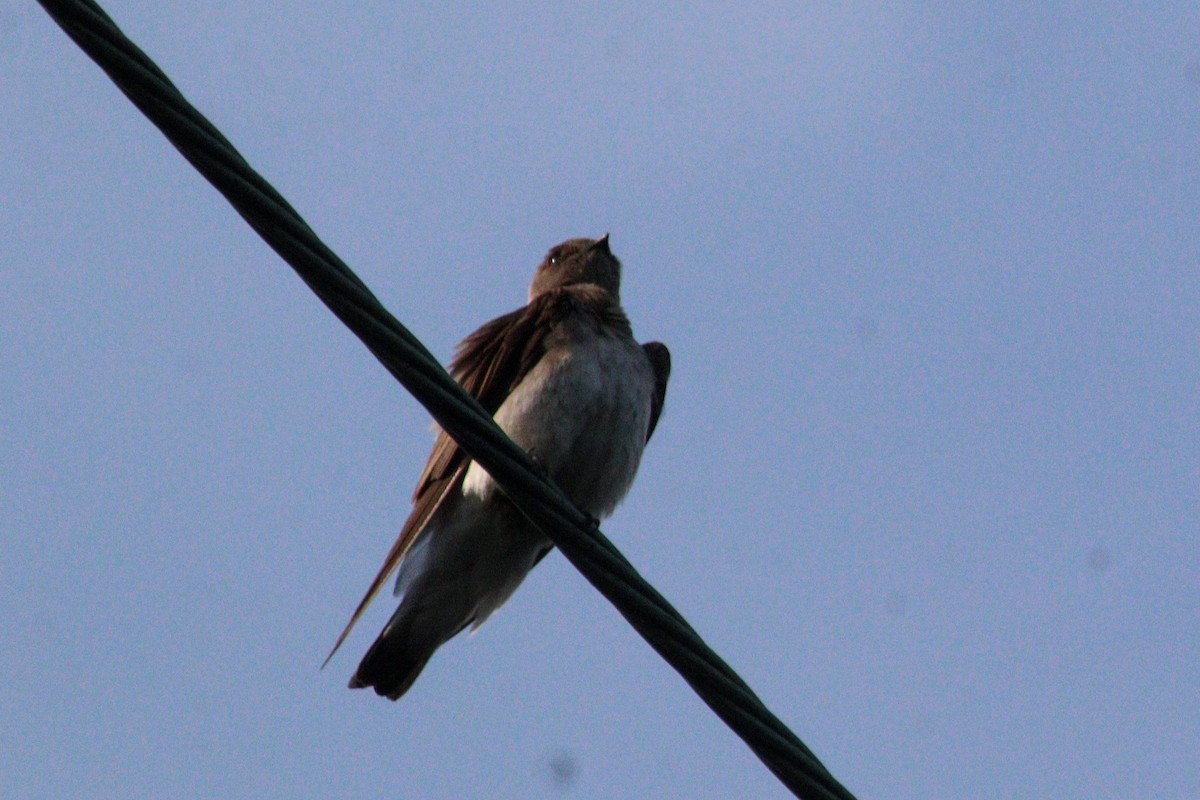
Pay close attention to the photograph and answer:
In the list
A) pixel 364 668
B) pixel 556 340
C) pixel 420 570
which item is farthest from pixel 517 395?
pixel 364 668

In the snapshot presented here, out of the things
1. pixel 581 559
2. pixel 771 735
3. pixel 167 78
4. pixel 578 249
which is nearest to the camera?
pixel 167 78

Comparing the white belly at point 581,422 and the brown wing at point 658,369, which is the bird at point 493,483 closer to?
the white belly at point 581,422

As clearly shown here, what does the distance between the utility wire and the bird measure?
2246 mm

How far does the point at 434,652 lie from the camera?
6.64 metres

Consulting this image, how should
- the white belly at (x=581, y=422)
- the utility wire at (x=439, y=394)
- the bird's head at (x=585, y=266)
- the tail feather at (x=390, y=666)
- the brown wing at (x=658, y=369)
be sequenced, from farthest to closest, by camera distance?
the bird's head at (x=585, y=266), the brown wing at (x=658, y=369), the tail feather at (x=390, y=666), the white belly at (x=581, y=422), the utility wire at (x=439, y=394)

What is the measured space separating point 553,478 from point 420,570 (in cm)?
67

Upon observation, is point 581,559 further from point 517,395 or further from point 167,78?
point 517,395

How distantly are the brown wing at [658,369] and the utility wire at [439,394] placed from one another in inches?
138

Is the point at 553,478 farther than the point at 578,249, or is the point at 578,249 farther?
the point at 578,249

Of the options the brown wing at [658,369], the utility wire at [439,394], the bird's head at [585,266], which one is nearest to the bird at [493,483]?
the brown wing at [658,369]

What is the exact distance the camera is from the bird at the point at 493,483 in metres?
6.29

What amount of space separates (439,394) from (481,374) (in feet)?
10.3

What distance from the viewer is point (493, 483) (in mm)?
6148

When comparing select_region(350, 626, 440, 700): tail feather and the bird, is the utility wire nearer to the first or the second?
the bird
